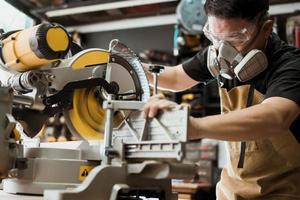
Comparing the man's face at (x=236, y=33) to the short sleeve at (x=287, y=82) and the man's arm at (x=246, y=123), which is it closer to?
the short sleeve at (x=287, y=82)

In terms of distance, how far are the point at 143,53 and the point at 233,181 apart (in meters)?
3.03

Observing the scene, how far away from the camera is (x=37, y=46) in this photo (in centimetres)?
132

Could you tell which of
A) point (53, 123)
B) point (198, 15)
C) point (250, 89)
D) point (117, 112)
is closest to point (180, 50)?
point (198, 15)

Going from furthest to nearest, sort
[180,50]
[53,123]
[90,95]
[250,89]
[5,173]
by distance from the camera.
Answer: [53,123], [180,50], [250,89], [90,95], [5,173]

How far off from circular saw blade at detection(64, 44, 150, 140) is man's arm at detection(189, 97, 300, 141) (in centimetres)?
37

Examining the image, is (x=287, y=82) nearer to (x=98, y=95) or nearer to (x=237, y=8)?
(x=237, y=8)

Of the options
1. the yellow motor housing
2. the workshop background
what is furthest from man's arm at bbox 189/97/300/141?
the workshop background

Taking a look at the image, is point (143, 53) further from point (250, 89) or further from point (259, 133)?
point (259, 133)

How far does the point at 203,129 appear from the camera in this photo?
105 centimetres

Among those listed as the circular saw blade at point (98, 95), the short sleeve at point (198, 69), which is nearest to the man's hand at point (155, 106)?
the circular saw blade at point (98, 95)

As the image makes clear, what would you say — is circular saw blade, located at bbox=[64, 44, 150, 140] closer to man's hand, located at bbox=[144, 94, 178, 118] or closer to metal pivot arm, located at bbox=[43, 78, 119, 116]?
metal pivot arm, located at bbox=[43, 78, 119, 116]

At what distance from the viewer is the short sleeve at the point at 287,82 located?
1222mm

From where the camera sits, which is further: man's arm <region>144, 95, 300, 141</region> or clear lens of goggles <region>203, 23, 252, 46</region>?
clear lens of goggles <region>203, 23, 252, 46</region>

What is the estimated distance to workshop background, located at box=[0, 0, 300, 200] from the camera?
392cm
